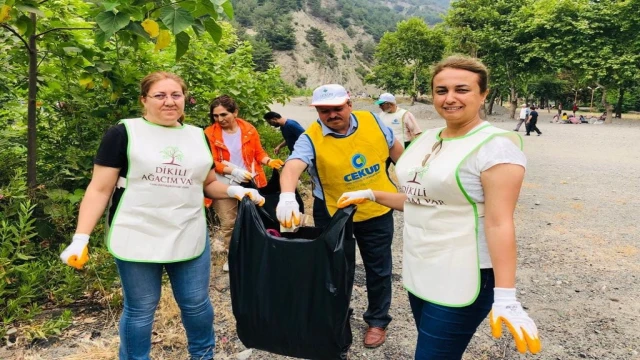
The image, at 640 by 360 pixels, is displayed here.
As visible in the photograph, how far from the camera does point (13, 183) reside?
2.89 m

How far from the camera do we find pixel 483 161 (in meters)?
1.35

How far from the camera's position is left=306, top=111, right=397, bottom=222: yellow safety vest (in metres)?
2.31

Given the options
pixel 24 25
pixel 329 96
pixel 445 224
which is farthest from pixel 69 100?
pixel 445 224

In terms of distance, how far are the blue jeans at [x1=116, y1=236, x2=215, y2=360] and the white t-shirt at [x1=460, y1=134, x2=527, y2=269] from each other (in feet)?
4.26

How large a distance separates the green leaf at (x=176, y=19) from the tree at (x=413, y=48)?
36.3m

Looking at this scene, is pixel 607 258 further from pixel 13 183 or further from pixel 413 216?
pixel 13 183

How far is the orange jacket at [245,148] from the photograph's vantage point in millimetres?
3687

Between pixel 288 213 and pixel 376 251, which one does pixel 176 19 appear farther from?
pixel 376 251

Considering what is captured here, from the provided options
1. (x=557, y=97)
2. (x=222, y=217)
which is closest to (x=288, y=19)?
(x=557, y=97)

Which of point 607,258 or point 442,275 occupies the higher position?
point 442,275

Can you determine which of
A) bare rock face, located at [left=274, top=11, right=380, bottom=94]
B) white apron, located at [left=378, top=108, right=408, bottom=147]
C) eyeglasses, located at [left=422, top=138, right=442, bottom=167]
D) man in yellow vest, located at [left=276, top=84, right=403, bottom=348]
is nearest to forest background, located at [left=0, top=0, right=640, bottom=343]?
man in yellow vest, located at [left=276, top=84, right=403, bottom=348]

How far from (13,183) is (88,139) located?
26.8 inches

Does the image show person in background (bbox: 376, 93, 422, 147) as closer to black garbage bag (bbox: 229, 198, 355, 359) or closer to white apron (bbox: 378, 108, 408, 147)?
white apron (bbox: 378, 108, 408, 147)

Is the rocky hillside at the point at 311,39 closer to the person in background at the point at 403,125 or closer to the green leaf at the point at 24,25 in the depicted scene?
the person in background at the point at 403,125
